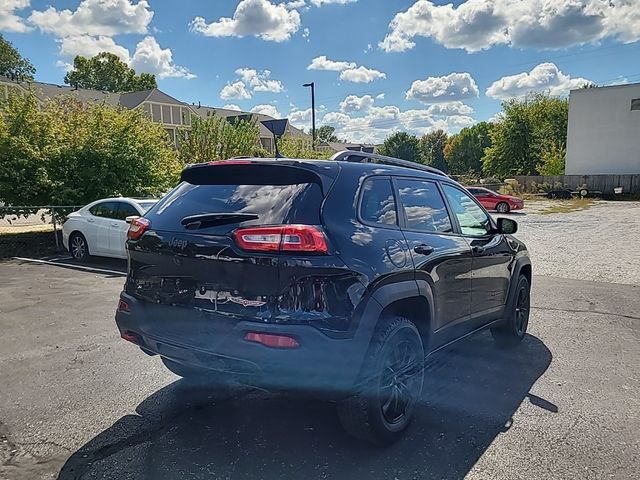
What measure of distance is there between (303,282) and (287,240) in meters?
0.25

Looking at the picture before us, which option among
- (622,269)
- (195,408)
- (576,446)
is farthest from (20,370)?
(622,269)

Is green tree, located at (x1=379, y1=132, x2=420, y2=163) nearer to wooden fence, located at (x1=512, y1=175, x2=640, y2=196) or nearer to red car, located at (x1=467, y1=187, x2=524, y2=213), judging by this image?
wooden fence, located at (x1=512, y1=175, x2=640, y2=196)

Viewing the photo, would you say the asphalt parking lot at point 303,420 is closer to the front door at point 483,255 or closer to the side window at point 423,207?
the front door at point 483,255

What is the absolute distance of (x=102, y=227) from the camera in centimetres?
1042

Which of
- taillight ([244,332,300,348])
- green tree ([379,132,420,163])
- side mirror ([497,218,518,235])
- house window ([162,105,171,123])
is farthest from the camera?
green tree ([379,132,420,163])

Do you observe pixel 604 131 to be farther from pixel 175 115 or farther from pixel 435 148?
pixel 435 148

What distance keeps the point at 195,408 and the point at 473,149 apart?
77.5 m

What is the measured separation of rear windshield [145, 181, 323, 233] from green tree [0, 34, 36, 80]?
6885 centimetres

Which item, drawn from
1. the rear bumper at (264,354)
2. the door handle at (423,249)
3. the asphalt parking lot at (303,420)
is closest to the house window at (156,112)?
the asphalt parking lot at (303,420)

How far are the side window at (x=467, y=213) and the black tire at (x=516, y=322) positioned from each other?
0.93 m

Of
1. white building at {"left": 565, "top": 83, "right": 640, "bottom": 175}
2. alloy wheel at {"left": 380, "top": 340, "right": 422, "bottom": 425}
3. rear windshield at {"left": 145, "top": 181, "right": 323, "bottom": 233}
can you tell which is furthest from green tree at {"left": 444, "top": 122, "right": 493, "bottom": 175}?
rear windshield at {"left": 145, "top": 181, "right": 323, "bottom": 233}

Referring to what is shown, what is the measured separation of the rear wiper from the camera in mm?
2929

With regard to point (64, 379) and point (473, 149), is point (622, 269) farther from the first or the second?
point (473, 149)

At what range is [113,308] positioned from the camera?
6.64 meters
